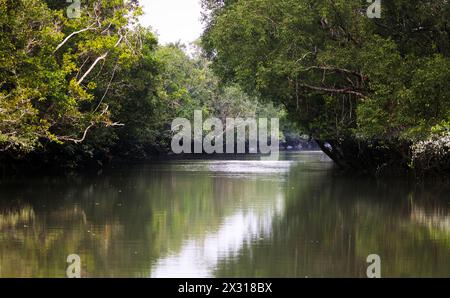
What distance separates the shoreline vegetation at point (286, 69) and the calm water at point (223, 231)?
8.39 feet

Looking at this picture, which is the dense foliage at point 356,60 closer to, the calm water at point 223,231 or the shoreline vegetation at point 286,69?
the shoreline vegetation at point 286,69

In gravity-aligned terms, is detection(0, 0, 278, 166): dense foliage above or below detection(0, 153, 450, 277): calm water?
above

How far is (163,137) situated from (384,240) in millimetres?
49923

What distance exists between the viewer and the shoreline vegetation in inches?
958

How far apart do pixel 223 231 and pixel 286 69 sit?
13.8 m

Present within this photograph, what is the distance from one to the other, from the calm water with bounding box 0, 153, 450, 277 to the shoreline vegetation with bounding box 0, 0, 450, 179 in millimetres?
2557

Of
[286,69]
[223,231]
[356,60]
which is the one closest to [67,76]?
[286,69]

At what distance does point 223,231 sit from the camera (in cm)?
1573

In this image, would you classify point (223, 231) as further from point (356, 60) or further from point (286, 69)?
point (286, 69)

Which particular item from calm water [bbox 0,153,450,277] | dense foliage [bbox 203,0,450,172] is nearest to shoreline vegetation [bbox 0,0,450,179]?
dense foliage [bbox 203,0,450,172]

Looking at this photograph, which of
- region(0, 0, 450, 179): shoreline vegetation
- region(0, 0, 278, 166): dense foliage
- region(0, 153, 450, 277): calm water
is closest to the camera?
region(0, 153, 450, 277): calm water

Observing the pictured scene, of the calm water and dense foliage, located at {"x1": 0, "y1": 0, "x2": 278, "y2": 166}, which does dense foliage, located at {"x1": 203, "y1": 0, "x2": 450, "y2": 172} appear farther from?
dense foliage, located at {"x1": 0, "y1": 0, "x2": 278, "y2": 166}

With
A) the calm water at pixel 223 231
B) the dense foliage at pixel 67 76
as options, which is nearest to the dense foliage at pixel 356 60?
the calm water at pixel 223 231
